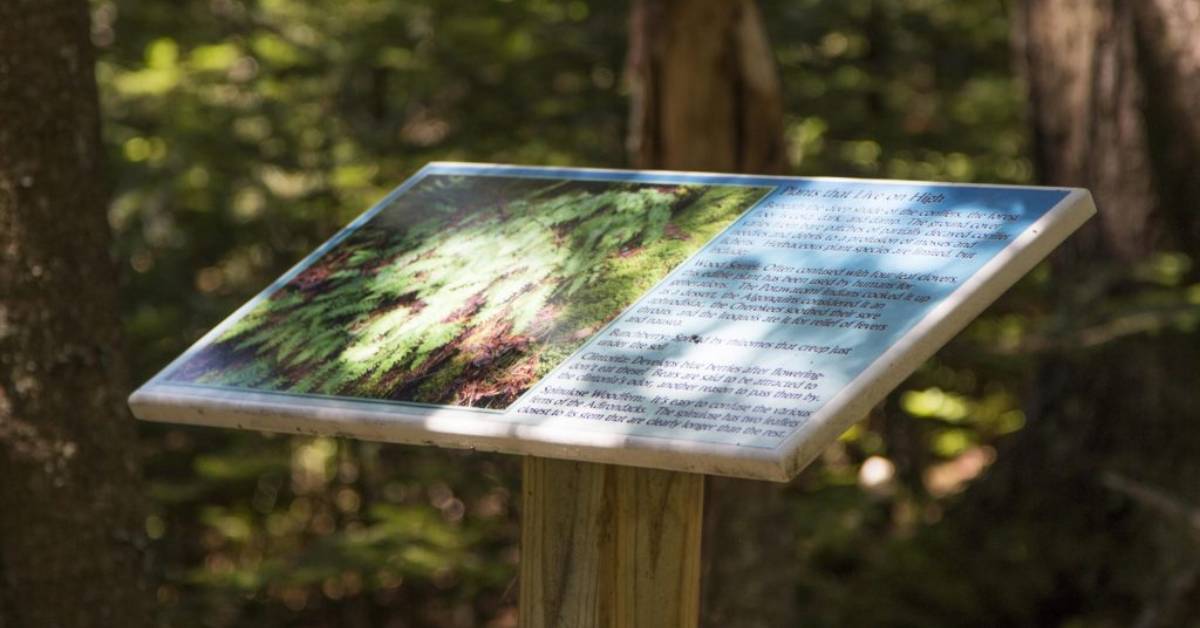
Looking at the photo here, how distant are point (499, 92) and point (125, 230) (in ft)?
5.38

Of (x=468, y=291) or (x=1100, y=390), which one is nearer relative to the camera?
(x=468, y=291)

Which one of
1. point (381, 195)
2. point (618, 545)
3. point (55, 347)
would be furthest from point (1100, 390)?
point (55, 347)

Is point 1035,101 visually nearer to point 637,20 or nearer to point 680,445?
point 637,20

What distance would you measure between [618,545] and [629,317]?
0.41 metres

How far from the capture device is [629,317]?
2.34 m

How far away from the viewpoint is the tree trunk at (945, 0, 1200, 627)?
500cm

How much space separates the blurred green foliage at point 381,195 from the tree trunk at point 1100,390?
5.8 inches

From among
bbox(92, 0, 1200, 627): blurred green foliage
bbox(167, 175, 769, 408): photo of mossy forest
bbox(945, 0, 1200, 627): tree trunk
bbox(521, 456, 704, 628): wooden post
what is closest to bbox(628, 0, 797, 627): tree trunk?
bbox(92, 0, 1200, 627): blurred green foliage

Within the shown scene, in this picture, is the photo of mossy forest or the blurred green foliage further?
the blurred green foliage

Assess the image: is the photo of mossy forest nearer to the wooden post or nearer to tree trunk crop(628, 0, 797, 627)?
the wooden post

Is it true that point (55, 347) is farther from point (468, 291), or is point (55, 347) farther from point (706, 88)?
point (706, 88)

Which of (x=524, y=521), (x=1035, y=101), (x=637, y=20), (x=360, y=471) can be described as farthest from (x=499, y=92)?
(x=524, y=521)

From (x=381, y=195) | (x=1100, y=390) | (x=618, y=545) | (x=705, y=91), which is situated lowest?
(x=1100, y=390)

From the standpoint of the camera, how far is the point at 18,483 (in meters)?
3.14
